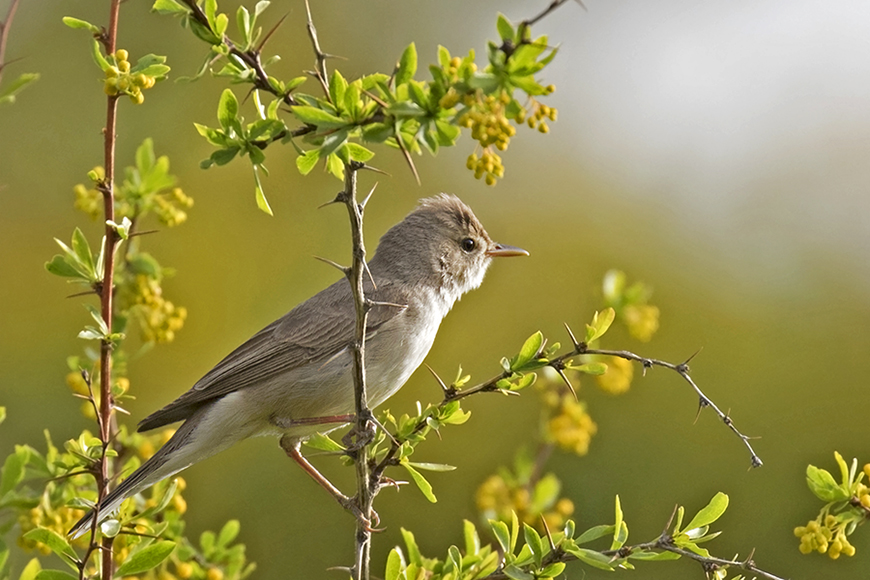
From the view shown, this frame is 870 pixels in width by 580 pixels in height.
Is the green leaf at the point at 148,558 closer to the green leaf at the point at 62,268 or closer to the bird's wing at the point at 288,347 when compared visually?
the green leaf at the point at 62,268

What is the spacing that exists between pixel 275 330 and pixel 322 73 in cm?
266

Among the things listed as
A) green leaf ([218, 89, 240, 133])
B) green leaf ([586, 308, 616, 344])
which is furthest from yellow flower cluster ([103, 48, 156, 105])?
green leaf ([586, 308, 616, 344])

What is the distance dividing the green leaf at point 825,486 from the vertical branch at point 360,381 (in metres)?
1.61

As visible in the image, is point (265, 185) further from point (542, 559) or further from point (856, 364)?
point (542, 559)

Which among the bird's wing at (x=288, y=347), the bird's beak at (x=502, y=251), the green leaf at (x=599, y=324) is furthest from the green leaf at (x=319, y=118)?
the bird's beak at (x=502, y=251)

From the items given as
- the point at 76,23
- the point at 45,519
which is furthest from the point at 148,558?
the point at 76,23

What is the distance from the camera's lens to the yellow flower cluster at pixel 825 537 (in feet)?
9.89

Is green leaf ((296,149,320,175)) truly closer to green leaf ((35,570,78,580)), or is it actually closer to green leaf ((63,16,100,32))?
green leaf ((63,16,100,32))

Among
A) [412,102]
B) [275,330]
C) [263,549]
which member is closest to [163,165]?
[275,330]

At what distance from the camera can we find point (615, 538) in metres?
2.99

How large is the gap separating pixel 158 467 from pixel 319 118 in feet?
8.03

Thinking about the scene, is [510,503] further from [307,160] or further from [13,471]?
[307,160]

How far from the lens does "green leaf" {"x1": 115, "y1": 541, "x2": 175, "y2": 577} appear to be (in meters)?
3.18

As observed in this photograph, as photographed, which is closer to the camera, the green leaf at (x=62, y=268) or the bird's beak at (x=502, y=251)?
the green leaf at (x=62, y=268)
